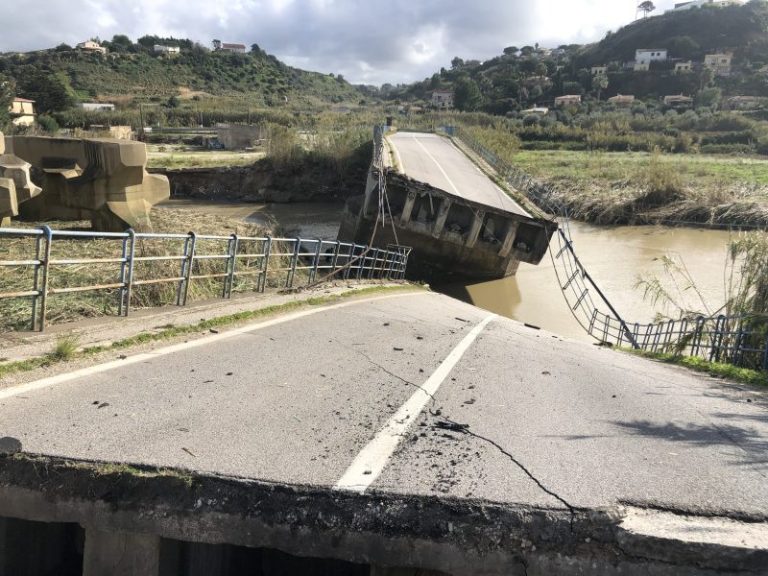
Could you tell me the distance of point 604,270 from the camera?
2731cm

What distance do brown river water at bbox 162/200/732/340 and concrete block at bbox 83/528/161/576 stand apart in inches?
611

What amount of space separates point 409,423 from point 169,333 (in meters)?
3.45

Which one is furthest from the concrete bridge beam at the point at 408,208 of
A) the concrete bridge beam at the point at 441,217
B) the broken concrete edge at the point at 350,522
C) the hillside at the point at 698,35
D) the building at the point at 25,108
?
the hillside at the point at 698,35

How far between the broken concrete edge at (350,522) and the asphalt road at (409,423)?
14 centimetres

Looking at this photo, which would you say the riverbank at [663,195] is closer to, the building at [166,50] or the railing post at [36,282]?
the railing post at [36,282]

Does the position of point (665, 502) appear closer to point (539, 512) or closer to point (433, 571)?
point (539, 512)

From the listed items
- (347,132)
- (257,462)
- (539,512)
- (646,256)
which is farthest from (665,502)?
(347,132)

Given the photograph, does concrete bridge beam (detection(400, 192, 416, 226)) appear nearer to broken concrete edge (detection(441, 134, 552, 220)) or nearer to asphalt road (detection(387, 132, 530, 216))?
asphalt road (detection(387, 132, 530, 216))

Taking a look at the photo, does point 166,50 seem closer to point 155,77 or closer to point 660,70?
point 155,77

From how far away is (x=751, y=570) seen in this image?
3215 millimetres

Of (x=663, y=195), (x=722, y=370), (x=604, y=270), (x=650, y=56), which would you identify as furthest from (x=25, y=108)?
(x=650, y=56)

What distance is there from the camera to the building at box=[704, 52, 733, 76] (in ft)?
471

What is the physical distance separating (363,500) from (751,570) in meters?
2.12

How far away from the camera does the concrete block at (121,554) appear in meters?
3.48
